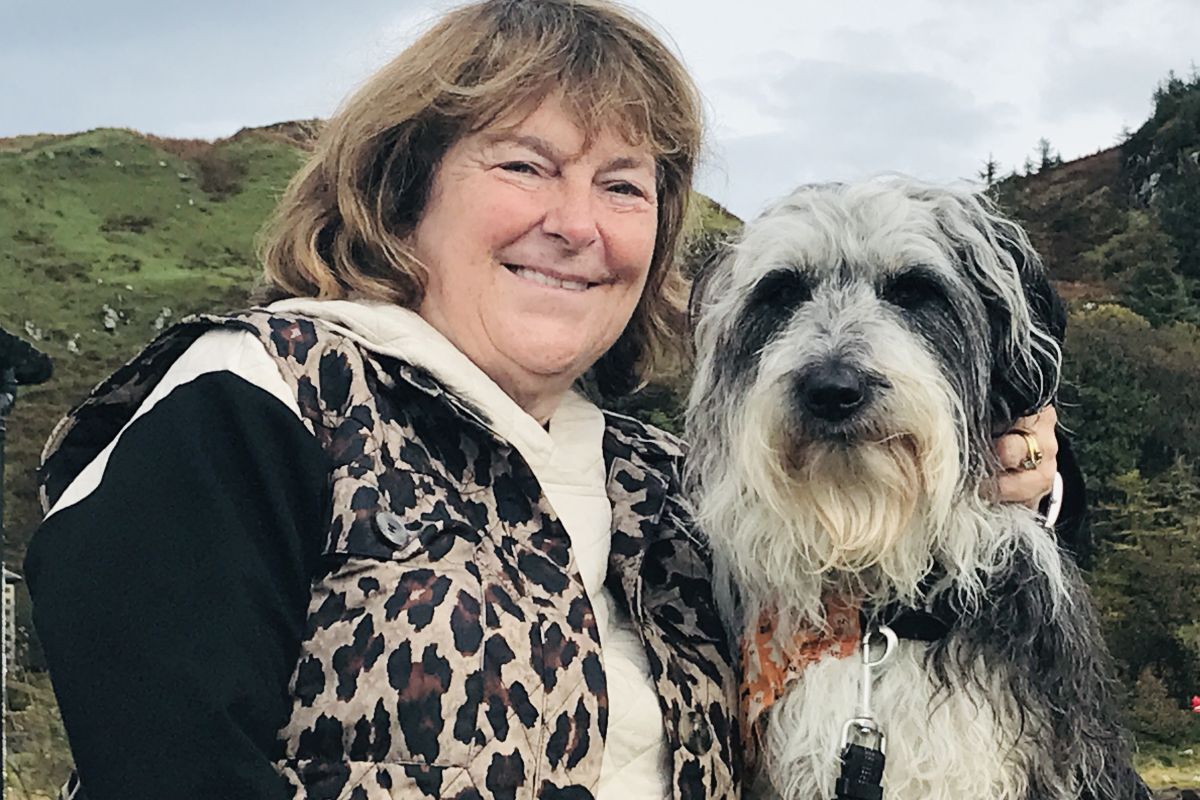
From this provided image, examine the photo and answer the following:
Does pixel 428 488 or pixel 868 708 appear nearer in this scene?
pixel 428 488

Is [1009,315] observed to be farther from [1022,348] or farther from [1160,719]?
[1160,719]

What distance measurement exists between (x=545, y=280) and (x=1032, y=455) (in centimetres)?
116

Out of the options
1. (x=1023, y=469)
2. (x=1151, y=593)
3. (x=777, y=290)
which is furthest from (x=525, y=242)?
(x=1151, y=593)

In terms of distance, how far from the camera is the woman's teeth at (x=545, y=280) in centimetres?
293

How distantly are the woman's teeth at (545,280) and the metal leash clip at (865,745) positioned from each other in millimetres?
1004

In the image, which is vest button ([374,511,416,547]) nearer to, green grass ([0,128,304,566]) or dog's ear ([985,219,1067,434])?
dog's ear ([985,219,1067,434])

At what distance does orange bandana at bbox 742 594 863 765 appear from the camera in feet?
9.46

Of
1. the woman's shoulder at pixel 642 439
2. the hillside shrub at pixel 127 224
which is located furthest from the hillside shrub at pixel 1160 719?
the hillside shrub at pixel 127 224

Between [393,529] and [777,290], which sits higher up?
[777,290]

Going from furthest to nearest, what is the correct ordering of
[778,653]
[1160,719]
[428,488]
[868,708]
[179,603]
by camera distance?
1. [1160,719]
2. [778,653]
3. [868,708]
4. [428,488]
5. [179,603]

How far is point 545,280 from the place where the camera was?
2963 millimetres

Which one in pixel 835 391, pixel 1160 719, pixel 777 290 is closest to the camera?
pixel 835 391

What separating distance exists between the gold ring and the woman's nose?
1.09 m

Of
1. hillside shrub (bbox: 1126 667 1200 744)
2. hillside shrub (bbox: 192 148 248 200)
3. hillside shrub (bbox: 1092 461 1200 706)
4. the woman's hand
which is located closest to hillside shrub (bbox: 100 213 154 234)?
hillside shrub (bbox: 192 148 248 200)
